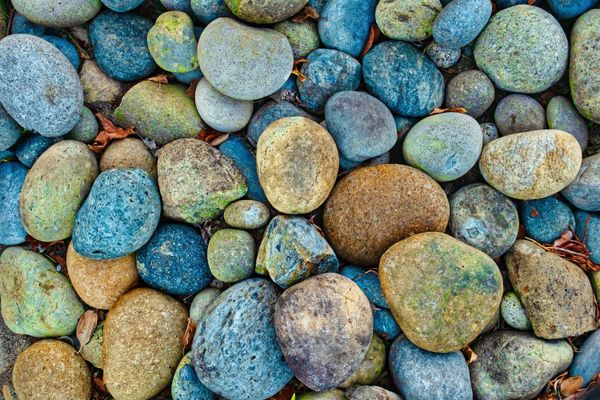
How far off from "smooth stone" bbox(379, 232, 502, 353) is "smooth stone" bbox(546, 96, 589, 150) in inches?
34.4

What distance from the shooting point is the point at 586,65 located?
2.38 metres

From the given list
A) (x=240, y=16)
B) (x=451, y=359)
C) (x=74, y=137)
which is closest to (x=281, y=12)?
(x=240, y=16)

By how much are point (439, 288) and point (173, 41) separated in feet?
5.86

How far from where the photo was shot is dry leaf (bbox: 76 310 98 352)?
96.8 inches

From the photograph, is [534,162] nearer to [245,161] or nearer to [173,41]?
[245,161]

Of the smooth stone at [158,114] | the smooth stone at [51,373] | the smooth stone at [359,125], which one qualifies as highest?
the smooth stone at [359,125]

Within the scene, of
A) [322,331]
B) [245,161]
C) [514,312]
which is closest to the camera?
[322,331]

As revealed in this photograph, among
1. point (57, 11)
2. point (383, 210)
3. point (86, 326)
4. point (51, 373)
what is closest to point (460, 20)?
point (383, 210)

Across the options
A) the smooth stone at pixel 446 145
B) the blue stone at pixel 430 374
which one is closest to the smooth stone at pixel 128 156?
the smooth stone at pixel 446 145

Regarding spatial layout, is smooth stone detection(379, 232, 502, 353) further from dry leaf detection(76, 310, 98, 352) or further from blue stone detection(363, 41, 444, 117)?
dry leaf detection(76, 310, 98, 352)

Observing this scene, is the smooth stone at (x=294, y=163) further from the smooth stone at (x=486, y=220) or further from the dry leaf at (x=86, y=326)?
the dry leaf at (x=86, y=326)

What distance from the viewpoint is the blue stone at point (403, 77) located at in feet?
8.13

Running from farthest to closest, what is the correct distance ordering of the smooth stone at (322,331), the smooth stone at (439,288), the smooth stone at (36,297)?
the smooth stone at (36,297)
the smooth stone at (439,288)
the smooth stone at (322,331)

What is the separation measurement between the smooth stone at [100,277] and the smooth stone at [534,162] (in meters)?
1.97
